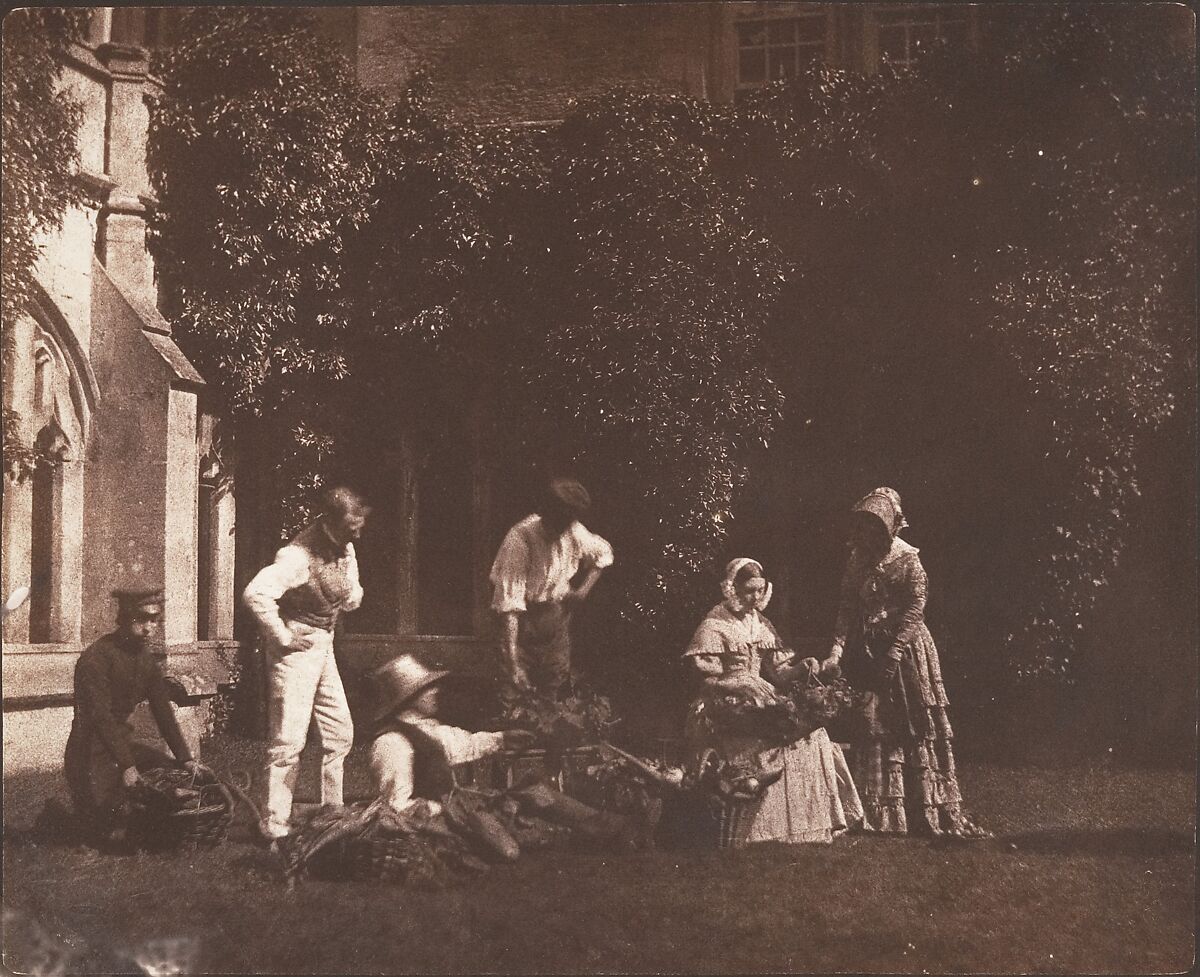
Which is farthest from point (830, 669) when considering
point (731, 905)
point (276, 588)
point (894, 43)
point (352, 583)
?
point (894, 43)

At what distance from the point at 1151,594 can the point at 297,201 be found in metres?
4.87

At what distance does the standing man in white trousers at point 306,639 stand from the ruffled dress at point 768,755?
1.82 meters

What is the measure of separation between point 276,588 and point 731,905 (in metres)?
2.79

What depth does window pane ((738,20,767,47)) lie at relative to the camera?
227 inches

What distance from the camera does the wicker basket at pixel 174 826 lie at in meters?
5.67

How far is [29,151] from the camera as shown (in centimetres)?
579

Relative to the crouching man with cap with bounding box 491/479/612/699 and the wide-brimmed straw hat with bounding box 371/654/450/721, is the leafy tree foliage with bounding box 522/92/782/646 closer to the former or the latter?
the crouching man with cap with bounding box 491/479/612/699

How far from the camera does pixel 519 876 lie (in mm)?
5520

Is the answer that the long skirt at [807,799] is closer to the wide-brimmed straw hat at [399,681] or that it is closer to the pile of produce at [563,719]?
the pile of produce at [563,719]

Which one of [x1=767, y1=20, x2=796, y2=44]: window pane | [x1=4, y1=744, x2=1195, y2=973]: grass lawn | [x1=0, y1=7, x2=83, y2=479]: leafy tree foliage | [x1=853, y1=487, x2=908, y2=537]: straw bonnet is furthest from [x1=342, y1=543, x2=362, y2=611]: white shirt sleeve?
[x1=767, y1=20, x2=796, y2=44]: window pane

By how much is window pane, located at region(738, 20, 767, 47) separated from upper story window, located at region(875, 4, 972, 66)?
592 mm

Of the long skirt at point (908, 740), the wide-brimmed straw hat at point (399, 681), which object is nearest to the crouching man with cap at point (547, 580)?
the wide-brimmed straw hat at point (399, 681)

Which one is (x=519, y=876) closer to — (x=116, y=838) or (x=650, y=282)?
(x=116, y=838)

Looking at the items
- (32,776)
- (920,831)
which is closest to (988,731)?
(920,831)
